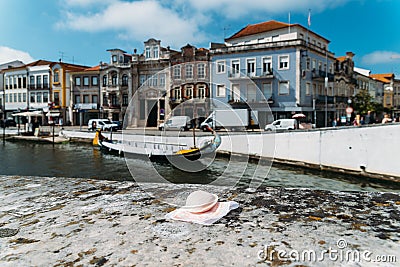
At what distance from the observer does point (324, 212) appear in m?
3.03

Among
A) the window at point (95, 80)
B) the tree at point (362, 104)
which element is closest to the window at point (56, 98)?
the window at point (95, 80)

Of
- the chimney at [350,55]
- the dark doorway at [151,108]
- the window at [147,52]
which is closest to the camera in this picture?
the dark doorway at [151,108]

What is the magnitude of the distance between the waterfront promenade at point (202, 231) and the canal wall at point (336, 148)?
1194 centimetres

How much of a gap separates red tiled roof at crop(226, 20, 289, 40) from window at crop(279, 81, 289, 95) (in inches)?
264

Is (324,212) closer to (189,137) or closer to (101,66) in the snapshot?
(189,137)

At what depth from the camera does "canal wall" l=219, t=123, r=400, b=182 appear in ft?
46.1

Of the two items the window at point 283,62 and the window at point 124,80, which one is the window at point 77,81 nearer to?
the window at point 124,80

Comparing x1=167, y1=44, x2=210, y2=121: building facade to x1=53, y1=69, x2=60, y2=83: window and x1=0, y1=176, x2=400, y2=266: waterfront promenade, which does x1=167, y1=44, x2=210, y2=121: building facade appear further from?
x1=53, y1=69, x2=60, y2=83: window

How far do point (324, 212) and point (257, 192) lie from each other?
100cm

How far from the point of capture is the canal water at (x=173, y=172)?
1397cm

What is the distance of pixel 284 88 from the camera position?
3600 cm

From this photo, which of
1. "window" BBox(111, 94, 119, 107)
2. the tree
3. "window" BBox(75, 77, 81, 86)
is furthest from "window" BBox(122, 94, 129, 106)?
the tree

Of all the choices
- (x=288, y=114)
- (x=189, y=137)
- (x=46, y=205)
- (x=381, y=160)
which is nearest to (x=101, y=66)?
(x=288, y=114)

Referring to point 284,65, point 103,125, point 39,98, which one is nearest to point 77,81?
point 39,98
